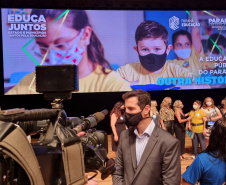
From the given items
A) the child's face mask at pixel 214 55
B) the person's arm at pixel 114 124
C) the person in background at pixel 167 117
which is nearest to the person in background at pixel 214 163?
the person's arm at pixel 114 124

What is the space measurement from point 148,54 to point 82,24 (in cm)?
209

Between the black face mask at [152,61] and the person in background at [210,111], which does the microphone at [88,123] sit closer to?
the person in background at [210,111]

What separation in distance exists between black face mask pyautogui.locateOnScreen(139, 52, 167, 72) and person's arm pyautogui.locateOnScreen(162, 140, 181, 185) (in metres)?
6.40

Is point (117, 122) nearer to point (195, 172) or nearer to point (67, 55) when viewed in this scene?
point (67, 55)

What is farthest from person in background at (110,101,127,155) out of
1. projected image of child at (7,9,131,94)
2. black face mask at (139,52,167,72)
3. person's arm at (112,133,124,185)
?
person's arm at (112,133,124,185)

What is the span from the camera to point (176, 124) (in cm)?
691

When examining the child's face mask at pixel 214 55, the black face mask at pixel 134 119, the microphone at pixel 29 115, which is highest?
the child's face mask at pixel 214 55

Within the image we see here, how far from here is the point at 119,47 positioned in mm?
8531

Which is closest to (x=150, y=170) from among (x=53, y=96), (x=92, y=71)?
(x=53, y=96)

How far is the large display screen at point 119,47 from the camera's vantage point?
8.05m

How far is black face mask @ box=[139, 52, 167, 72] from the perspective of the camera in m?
8.56

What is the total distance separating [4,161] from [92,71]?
24.9 feet

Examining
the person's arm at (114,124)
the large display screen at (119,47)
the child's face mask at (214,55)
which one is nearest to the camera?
the person's arm at (114,124)

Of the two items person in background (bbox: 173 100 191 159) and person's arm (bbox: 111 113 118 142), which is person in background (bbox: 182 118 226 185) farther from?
person in background (bbox: 173 100 191 159)
